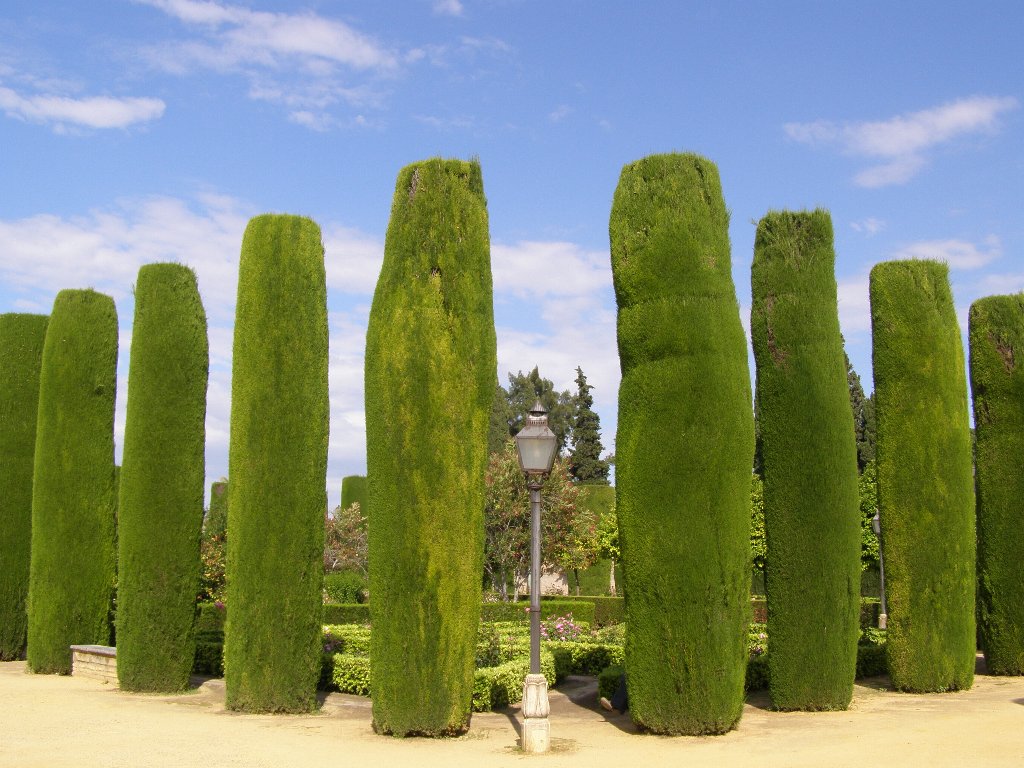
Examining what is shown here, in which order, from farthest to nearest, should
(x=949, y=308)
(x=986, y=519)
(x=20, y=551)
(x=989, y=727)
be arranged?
(x=20, y=551), (x=986, y=519), (x=949, y=308), (x=989, y=727)

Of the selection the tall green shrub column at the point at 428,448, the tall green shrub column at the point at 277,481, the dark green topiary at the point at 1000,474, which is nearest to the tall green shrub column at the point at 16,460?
the tall green shrub column at the point at 277,481

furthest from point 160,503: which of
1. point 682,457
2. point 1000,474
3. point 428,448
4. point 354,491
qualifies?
point 354,491

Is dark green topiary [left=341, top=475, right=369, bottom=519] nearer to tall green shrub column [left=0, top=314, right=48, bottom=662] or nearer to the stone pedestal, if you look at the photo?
tall green shrub column [left=0, top=314, right=48, bottom=662]

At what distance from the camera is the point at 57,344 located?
55.8 ft

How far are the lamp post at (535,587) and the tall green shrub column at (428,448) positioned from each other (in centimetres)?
72

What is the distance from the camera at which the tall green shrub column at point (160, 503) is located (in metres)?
13.9

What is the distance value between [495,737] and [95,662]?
8.51 m

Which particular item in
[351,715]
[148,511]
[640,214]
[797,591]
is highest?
[640,214]

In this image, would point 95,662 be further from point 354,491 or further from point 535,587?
point 354,491

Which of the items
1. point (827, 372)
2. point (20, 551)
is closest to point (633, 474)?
point (827, 372)

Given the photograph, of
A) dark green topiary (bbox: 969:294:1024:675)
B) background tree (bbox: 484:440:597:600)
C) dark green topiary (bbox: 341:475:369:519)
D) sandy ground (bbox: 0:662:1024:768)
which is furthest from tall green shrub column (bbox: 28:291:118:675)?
dark green topiary (bbox: 341:475:369:519)

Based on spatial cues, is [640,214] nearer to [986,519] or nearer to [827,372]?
[827,372]

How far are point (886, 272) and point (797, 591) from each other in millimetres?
5765

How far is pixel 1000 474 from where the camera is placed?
16.1 meters
